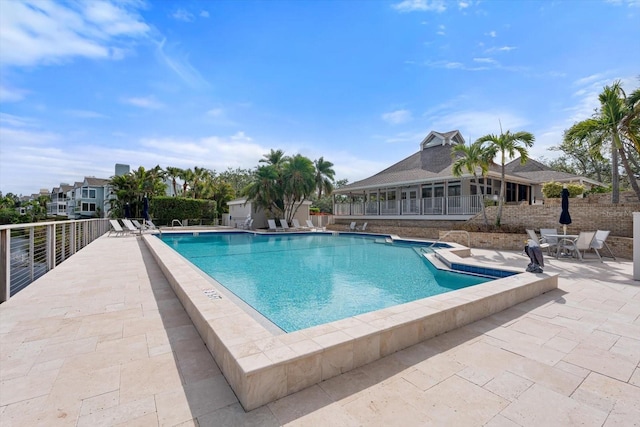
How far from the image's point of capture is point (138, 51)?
991 centimetres

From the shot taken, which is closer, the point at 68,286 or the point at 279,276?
the point at 68,286

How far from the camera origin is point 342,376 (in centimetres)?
250

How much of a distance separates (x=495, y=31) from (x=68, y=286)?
561 inches

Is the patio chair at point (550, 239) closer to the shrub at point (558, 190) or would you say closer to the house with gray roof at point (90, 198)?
the shrub at point (558, 190)

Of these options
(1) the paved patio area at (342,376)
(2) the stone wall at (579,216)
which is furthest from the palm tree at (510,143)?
(1) the paved patio area at (342,376)

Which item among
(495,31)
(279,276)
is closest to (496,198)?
(495,31)

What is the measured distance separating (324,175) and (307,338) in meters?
21.4

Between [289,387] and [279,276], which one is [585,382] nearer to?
[289,387]

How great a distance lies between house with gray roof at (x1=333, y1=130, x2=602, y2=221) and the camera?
16.3m

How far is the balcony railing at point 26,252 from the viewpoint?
4.29m

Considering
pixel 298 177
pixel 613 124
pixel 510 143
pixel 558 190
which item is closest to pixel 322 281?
pixel 510 143

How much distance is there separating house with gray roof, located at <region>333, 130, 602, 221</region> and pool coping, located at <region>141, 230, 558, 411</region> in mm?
12437

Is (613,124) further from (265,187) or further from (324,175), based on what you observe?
(265,187)

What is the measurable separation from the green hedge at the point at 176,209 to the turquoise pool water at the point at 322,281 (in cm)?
1496
